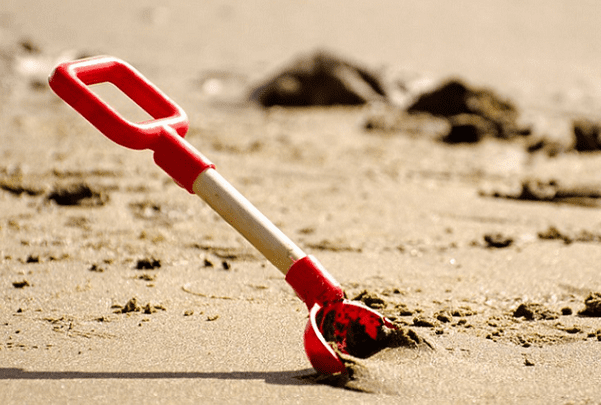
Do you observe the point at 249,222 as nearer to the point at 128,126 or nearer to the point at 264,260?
the point at 128,126

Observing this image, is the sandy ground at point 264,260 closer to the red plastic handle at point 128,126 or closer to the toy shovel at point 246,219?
the toy shovel at point 246,219

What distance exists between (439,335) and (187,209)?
1.56 m

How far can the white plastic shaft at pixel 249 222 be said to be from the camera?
1.97 metres

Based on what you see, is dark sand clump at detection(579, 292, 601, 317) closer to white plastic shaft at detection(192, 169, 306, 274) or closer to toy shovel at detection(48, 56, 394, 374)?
toy shovel at detection(48, 56, 394, 374)

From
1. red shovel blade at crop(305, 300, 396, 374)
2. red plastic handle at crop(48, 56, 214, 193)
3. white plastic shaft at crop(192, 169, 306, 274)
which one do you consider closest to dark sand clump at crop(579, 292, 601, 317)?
red shovel blade at crop(305, 300, 396, 374)

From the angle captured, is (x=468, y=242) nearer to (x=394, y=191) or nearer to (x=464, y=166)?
(x=394, y=191)

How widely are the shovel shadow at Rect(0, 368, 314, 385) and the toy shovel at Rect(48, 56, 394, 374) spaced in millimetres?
79

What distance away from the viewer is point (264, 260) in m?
2.84

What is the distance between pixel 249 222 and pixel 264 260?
34.2 inches

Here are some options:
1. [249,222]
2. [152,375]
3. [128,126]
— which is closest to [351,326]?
[249,222]

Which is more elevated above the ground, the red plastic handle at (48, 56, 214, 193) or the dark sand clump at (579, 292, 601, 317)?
the red plastic handle at (48, 56, 214, 193)

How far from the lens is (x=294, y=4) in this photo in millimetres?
9078

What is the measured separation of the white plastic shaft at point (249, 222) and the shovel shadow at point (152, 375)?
26cm

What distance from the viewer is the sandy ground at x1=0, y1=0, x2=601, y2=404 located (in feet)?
6.19
